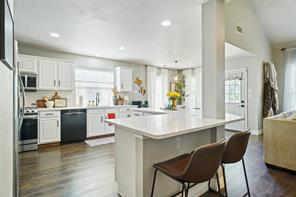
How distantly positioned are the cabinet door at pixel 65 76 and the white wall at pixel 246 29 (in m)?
4.17

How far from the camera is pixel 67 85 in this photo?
479 cm

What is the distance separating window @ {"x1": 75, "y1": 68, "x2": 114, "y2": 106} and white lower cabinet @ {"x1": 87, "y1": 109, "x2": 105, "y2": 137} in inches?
30.4

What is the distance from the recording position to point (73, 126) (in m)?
4.50

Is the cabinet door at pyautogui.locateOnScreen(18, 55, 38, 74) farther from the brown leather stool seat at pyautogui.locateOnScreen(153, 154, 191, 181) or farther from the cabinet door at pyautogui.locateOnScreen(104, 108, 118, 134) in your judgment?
the brown leather stool seat at pyautogui.locateOnScreen(153, 154, 191, 181)

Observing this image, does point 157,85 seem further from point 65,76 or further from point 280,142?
point 280,142

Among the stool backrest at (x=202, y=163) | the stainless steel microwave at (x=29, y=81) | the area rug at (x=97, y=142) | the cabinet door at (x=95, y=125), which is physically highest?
the stainless steel microwave at (x=29, y=81)

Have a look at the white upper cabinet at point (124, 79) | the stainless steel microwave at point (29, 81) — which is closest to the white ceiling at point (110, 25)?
the stainless steel microwave at point (29, 81)

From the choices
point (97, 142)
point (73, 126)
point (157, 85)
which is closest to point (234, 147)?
point (97, 142)

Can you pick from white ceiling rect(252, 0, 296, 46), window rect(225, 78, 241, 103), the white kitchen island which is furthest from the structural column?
window rect(225, 78, 241, 103)

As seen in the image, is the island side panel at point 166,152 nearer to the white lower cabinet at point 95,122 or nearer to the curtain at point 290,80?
the white lower cabinet at point 95,122

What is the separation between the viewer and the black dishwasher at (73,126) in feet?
14.3

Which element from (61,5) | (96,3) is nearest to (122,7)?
(96,3)

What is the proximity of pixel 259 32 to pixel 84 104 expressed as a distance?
5846 mm

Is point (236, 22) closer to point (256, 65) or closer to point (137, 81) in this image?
point (256, 65)
